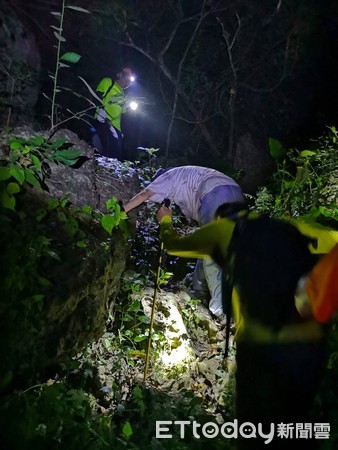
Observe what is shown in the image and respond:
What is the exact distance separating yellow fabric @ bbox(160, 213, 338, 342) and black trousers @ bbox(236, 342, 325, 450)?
5 cm

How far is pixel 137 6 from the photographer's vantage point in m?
8.71

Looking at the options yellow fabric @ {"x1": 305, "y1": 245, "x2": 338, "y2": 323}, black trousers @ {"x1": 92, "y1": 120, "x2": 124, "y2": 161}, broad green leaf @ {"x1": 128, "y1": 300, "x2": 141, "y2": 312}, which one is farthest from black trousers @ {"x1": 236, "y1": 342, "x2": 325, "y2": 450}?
black trousers @ {"x1": 92, "y1": 120, "x2": 124, "y2": 161}

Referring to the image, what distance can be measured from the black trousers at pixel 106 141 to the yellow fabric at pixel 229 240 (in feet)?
15.0

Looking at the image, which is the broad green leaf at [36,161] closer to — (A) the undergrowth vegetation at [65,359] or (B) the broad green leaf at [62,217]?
(A) the undergrowth vegetation at [65,359]

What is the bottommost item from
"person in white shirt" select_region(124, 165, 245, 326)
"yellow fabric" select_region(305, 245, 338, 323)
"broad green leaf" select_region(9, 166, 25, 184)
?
"yellow fabric" select_region(305, 245, 338, 323)

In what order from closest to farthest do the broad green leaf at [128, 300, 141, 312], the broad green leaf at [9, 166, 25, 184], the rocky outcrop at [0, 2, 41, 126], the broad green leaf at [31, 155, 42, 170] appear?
the broad green leaf at [9, 166, 25, 184]
the broad green leaf at [31, 155, 42, 170]
the broad green leaf at [128, 300, 141, 312]
the rocky outcrop at [0, 2, 41, 126]

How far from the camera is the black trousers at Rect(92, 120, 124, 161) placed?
674 cm

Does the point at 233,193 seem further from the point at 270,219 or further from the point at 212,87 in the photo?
the point at 212,87

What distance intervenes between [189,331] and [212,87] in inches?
265

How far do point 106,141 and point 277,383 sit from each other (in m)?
5.72

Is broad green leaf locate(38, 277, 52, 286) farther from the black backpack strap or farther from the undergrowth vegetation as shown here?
the black backpack strap

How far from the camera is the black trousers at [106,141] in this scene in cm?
674

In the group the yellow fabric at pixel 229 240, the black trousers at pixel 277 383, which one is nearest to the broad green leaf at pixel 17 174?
the yellow fabric at pixel 229 240

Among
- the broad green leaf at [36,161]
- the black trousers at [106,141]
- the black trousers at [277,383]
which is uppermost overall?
the black trousers at [106,141]
